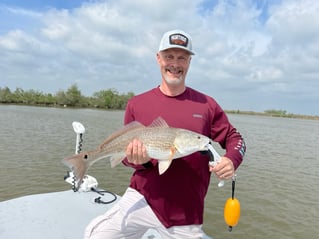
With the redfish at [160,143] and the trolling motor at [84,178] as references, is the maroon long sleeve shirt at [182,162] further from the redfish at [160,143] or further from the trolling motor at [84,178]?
the trolling motor at [84,178]

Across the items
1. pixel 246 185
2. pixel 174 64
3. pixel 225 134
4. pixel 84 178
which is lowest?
pixel 246 185

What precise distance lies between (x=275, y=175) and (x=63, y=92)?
91.7 metres

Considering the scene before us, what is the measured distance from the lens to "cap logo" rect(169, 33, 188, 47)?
3.09m

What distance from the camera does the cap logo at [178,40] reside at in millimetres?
3094

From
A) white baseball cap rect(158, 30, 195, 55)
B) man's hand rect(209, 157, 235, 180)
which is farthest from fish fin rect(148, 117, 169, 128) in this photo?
white baseball cap rect(158, 30, 195, 55)

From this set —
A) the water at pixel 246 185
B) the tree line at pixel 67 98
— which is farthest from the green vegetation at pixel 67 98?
the water at pixel 246 185

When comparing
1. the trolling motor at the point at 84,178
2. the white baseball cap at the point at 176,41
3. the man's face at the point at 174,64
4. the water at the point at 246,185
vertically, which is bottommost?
the water at the point at 246,185

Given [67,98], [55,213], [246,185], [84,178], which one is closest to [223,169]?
[55,213]

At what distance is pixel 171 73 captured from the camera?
10.3 ft

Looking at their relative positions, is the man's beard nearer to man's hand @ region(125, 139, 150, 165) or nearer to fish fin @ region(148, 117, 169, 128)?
fish fin @ region(148, 117, 169, 128)

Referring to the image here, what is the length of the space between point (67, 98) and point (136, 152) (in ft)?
325

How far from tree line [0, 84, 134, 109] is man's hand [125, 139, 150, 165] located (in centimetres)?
9625

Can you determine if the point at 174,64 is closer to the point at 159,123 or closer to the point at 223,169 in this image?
the point at 159,123

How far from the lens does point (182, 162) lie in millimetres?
2979
